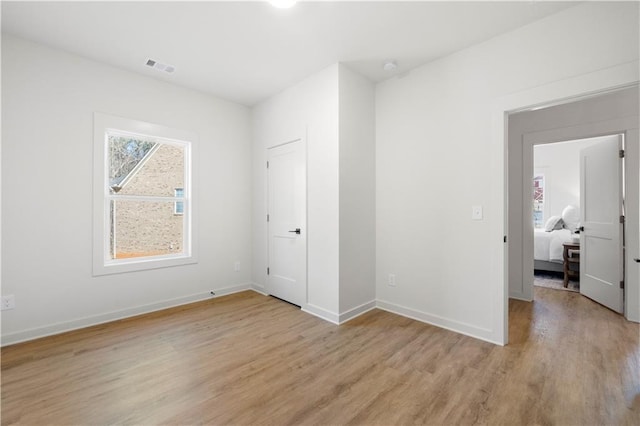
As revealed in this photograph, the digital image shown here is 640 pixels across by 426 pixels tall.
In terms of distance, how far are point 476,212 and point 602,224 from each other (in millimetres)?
2241

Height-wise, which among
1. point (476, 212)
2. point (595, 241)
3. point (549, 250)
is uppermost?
point (476, 212)

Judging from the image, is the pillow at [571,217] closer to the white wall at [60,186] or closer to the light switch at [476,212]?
the light switch at [476,212]

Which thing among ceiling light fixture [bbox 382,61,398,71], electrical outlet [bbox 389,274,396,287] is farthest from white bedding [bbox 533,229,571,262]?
ceiling light fixture [bbox 382,61,398,71]

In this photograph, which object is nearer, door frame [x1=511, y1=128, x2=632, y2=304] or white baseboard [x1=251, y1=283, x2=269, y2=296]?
door frame [x1=511, y1=128, x2=632, y2=304]

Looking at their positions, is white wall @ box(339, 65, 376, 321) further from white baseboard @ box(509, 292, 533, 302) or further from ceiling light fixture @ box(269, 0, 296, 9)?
white baseboard @ box(509, 292, 533, 302)

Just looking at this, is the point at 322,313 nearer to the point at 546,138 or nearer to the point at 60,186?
the point at 60,186

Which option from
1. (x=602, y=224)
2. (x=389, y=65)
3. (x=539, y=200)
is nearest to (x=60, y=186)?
(x=389, y=65)

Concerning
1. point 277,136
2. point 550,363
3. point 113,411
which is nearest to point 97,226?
point 113,411

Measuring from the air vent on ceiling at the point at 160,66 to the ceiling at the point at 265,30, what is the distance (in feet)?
0.20

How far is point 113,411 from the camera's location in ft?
5.54

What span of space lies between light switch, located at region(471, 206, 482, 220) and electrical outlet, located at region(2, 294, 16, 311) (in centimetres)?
431

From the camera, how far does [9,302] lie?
8.28 feet

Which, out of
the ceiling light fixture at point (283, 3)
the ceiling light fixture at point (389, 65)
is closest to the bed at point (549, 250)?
the ceiling light fixture at point (389, 65)

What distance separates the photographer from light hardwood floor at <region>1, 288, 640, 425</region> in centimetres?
167
